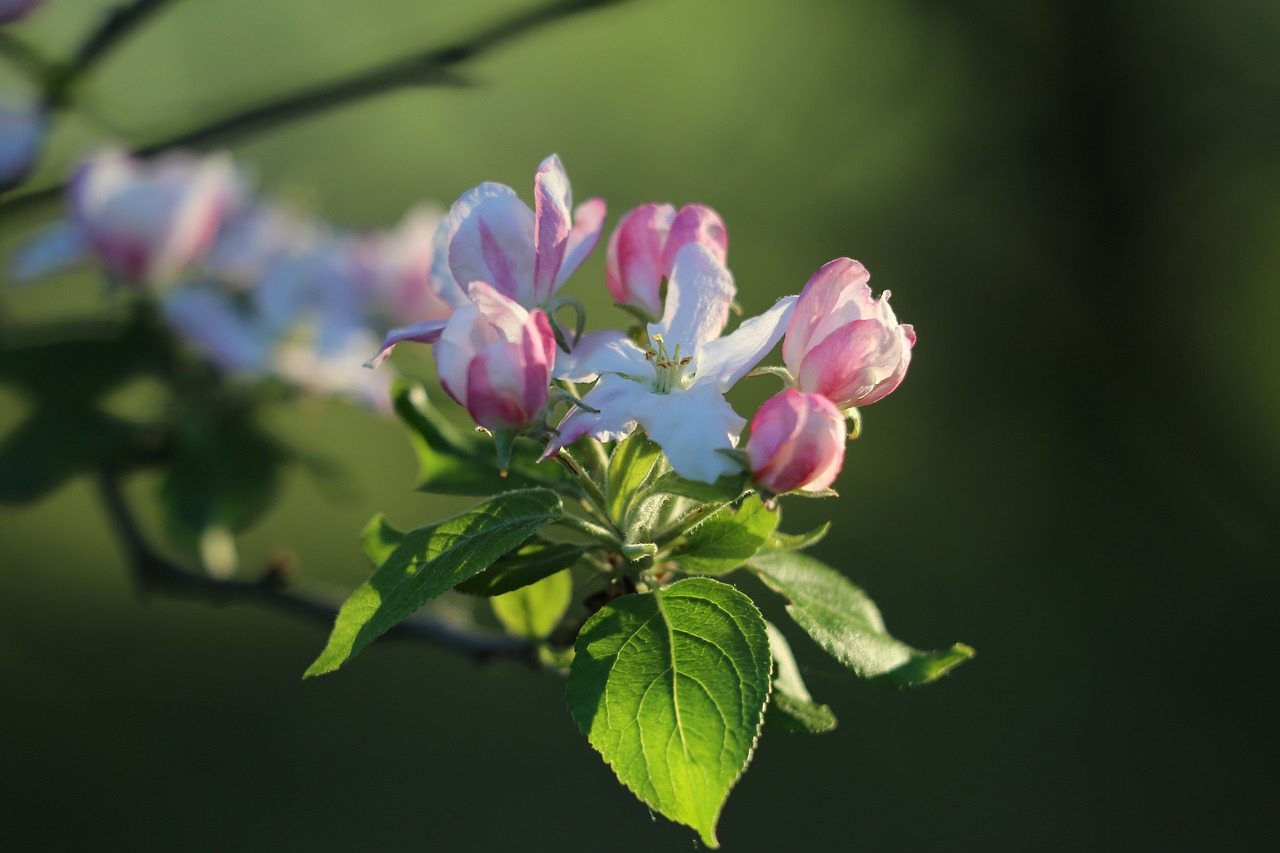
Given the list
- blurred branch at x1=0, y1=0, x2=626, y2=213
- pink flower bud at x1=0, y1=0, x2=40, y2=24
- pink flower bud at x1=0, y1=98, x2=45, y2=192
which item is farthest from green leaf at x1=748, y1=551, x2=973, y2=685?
pink flower bud at x1=0, y1=98, x2=45, y2=192

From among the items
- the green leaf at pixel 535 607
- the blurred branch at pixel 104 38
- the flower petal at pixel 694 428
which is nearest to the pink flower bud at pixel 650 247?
the flower petal at pixel 694 428

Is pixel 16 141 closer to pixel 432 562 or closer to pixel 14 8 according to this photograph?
pixel 14 8

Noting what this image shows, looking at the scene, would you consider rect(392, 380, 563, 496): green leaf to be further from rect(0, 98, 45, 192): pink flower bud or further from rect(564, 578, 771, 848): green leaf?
rect(0, 98, 45, 192): pink flower bud

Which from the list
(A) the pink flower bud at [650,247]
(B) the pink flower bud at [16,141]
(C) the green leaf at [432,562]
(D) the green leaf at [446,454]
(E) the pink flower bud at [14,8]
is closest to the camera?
(C) the green leaf at [432,562]

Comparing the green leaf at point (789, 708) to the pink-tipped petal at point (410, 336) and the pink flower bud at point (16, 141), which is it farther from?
the pink flower bud at point (16, 141)

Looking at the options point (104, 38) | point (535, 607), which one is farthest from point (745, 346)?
point (104, 38)

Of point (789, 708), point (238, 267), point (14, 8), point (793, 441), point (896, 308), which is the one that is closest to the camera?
point (793, 441)

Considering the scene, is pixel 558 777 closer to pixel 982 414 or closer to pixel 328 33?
pixel 982 414

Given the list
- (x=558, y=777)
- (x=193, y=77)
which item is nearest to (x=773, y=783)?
(x=558, y=777)
